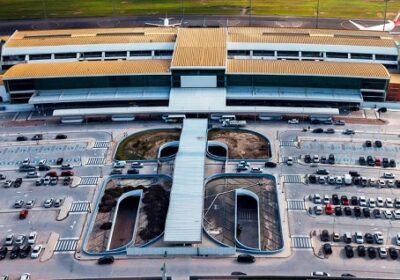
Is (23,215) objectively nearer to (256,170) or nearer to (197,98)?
(256,170)

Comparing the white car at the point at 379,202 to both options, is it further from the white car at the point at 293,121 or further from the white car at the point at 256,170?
the white car at the point at 293,121

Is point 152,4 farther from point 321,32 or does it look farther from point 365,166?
point 365,166

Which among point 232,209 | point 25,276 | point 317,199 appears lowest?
point 25,276

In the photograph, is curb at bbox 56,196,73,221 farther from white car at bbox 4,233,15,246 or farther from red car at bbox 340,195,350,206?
red car at bbox 340,195,350,206

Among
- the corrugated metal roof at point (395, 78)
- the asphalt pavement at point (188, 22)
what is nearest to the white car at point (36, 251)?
the corrugated metal roof at point (395, 78)

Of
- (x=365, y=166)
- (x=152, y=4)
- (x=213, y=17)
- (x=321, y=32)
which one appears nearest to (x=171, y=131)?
(x=365, y=166)

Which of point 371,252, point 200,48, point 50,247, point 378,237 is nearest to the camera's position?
point 371,252

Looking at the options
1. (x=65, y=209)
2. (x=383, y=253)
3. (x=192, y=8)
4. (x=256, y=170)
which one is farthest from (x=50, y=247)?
(x=192, y=8)
